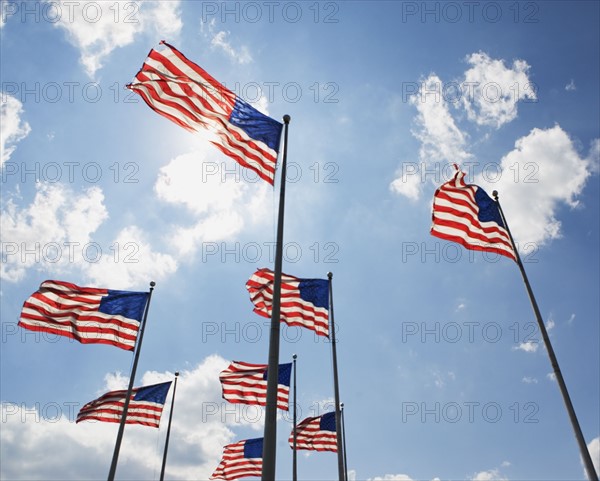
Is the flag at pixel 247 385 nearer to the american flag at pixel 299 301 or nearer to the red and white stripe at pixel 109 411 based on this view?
the red and white stripe at pixel 109 411

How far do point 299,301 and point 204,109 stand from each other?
9.36 metres

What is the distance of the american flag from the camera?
1866 cm

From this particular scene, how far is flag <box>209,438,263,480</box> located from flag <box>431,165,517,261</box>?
20.5 meters

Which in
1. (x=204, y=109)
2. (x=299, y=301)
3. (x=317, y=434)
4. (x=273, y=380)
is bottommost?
(x=273, y=380)

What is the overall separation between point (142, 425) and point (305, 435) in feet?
28.1

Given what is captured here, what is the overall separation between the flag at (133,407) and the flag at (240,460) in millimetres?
8415

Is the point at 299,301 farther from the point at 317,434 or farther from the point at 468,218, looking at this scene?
the point at 317,434

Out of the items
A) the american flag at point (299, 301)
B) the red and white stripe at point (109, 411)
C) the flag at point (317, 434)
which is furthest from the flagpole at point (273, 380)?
the flag at point (317, 434)

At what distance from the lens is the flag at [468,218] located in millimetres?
14281

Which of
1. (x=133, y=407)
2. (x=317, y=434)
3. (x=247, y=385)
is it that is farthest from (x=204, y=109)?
(x=317, y=434)

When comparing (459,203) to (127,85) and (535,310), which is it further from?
(127,85)

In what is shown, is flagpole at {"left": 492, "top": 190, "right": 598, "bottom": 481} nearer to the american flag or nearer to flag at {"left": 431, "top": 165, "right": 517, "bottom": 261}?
flag at {"left": 431, "top": 165, "right": 517, "bottom": 261}

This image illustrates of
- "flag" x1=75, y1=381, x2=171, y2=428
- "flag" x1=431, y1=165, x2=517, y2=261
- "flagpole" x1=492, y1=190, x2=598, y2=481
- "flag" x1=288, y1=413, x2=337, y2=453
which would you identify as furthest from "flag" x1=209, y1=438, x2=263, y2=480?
"flagpole" x1=492, y1=190, x2=598, y2=481

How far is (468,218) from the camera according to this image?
48.1 feet
